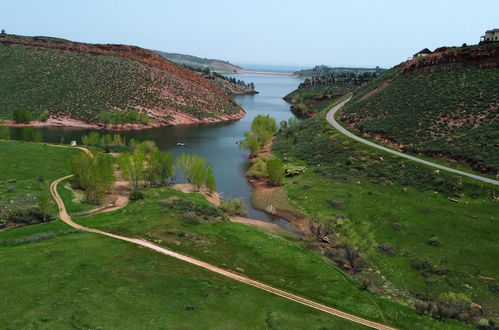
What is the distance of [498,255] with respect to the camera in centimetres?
3731

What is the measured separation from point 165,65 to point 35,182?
397 ft

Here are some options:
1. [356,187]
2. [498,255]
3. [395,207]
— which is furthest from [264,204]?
[498,255]

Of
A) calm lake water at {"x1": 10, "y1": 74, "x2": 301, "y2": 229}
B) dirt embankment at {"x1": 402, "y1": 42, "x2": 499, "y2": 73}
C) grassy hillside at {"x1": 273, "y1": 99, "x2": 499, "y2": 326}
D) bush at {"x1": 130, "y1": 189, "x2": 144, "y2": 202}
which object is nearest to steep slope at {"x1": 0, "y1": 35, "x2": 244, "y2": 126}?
calm lake water at {"x1": 10, "y1": 74, "x2": 301, "y2": 229}

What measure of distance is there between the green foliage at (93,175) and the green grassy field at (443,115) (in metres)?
50.4

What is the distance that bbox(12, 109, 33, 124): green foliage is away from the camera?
104 m

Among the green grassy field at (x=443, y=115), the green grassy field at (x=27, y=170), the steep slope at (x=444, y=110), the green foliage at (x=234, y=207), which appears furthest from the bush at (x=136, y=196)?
the green grassy field at (x=443, y=115)

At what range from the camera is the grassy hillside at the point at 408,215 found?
34469 millimetres

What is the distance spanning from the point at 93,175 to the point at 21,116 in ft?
235

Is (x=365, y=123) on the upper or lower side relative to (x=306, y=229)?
upper

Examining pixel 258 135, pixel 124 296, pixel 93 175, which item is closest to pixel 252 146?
pixel 258 135

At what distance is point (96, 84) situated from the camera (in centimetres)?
13075

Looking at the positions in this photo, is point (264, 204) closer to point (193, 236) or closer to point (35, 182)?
point (193, 236)

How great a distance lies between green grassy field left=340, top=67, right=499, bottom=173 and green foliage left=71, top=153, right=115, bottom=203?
165ft

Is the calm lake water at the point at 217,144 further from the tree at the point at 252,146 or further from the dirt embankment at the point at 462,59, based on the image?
the dirt embankment at the point at 462,59
